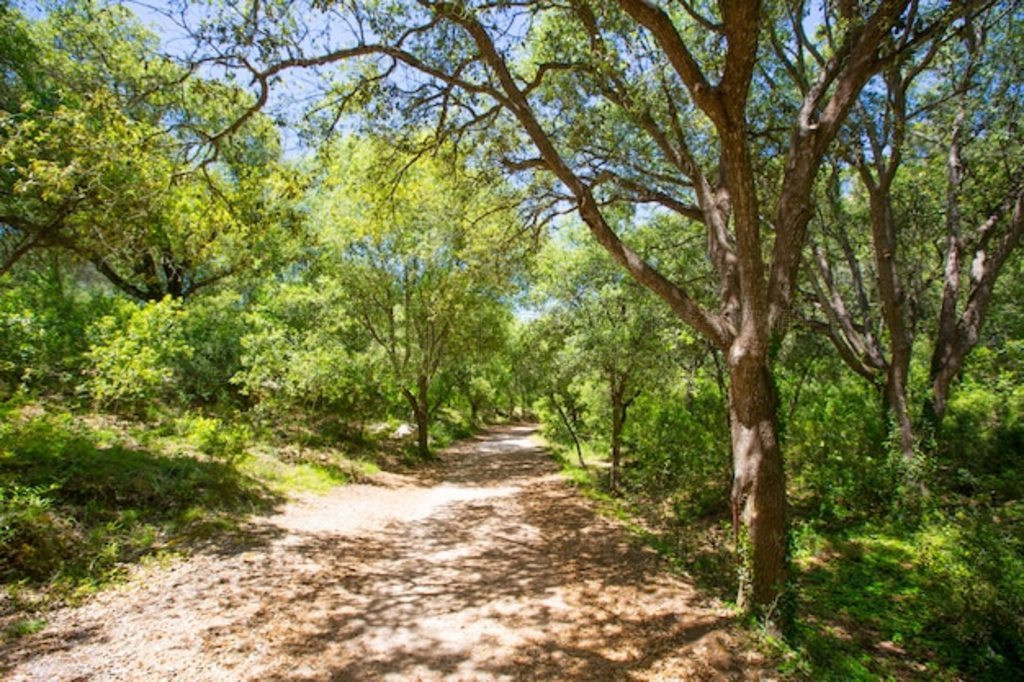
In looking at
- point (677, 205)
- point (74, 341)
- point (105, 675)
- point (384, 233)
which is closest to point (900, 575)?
point (677, 205)

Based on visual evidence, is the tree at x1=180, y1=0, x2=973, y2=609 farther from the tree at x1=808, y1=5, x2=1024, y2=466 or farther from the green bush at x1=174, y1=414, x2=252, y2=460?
the green bush at x1=174, y1=414, x2=252, y2=460

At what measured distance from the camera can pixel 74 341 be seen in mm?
9453

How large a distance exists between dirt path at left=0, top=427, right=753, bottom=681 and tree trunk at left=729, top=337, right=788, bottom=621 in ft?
1.90

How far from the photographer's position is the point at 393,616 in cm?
470

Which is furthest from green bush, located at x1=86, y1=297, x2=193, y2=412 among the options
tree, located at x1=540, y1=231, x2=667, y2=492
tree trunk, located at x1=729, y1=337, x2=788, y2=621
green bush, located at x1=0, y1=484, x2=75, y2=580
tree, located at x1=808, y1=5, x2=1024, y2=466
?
tree, located at x1=808, y1=5, x2=1024, y2=466

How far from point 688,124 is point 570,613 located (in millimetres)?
7797

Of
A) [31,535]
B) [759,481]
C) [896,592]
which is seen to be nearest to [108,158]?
[31,535]

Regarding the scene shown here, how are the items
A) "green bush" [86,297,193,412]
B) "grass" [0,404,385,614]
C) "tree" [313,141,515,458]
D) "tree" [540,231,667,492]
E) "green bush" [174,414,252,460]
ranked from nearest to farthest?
1. "grass" [0,404,385,614]
2. "green bush" [86,297,193,412]
3. "green bush" [174,414,252,460]
4. "tree" [540,231,667,492]
5. "tree" [313,141,515,458]

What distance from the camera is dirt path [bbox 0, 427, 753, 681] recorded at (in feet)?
12.2

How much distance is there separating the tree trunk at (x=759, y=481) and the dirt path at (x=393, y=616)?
0.58 meters

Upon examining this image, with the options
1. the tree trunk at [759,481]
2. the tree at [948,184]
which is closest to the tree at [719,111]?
the tree trunk at [759,481]

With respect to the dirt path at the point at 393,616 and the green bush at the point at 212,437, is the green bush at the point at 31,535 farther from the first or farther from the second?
the green bush at the point at 212,437

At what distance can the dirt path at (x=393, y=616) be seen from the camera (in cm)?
373

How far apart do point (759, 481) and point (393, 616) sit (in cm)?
385
